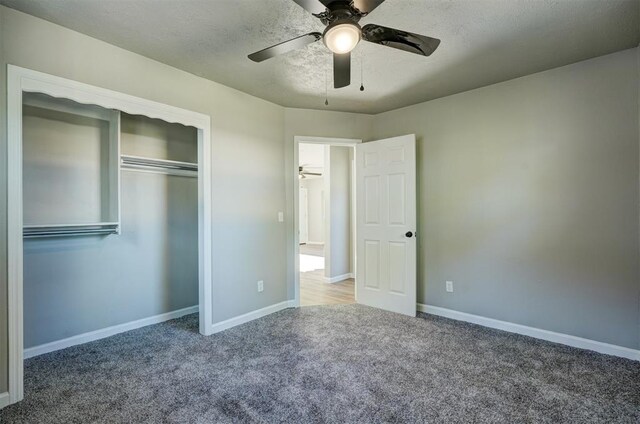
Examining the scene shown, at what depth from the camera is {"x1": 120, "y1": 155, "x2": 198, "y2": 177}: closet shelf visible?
3320 mm

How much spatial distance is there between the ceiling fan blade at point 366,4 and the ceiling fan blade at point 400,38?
0.38 feet

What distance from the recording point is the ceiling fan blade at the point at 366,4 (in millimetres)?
1595

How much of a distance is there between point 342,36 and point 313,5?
8.1 inches

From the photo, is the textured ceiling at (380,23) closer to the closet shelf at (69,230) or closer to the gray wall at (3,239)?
the gray wall at (3,239)

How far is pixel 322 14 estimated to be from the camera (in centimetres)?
173

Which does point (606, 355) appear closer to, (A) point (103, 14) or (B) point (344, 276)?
(B) point (344, 276)

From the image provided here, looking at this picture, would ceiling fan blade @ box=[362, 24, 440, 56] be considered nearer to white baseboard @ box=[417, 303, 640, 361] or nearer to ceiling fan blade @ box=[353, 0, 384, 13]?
ceiling fan blade @ box=[353, 0, 384, 13]

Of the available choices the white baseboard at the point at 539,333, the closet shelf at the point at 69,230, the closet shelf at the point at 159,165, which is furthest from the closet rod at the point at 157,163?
the white baseboard at the point at 539,333

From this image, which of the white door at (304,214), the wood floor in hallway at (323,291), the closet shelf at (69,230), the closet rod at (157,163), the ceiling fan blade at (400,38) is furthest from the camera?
the white door at (304,214)

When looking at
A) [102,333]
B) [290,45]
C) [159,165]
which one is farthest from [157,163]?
[290,45]

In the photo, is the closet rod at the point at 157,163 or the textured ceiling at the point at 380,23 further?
the closet rod at the point at 157,163

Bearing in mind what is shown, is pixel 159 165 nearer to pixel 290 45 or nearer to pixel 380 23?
pixel 290 45

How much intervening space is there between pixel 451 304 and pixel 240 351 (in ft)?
7.82

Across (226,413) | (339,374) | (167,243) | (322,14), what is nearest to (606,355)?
(339,374)
